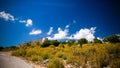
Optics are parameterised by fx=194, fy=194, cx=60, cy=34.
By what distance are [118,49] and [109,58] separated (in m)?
2.38

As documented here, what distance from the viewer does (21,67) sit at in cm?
1218

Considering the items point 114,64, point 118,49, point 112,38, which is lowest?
point 114,64

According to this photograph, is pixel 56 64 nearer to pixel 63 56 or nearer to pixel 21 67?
pixel 21 67

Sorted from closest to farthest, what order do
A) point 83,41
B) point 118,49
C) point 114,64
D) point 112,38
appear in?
1. point 114,64
2. point 118,49
3. point 112,38
4. point 83,41

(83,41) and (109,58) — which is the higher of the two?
(83,41)

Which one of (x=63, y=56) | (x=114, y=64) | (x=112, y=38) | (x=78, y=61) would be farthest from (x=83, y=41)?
(x=114, y=64)

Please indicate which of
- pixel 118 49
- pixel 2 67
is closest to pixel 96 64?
pixel 118 49

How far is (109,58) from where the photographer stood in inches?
→ 480

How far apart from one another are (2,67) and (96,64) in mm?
5851

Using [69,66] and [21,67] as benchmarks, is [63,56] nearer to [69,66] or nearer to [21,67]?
[69,66]

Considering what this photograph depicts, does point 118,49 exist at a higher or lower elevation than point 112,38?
lower

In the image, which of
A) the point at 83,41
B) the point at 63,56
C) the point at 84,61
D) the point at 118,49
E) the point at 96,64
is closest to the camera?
the point at 96,64

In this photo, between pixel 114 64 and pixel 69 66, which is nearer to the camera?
pixel 114 64

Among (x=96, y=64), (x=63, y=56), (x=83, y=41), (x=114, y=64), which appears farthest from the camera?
(x=83, y=41)
